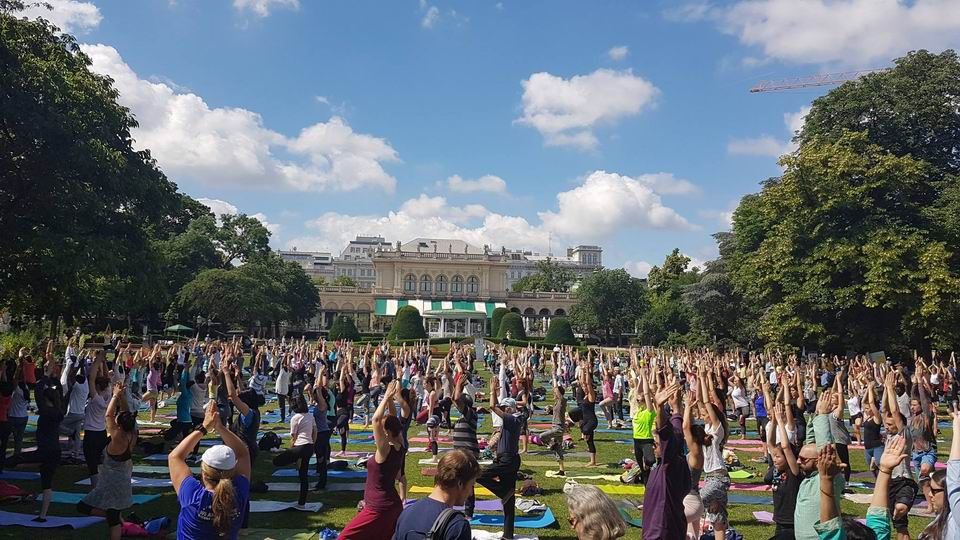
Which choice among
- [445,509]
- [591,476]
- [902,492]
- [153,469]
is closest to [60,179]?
[153,469]

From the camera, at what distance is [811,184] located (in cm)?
2950

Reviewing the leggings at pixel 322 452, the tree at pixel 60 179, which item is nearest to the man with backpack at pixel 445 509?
the leggings at pixel 322 452

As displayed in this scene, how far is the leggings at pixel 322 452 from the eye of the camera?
9.31 meters

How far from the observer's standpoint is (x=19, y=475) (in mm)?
10008

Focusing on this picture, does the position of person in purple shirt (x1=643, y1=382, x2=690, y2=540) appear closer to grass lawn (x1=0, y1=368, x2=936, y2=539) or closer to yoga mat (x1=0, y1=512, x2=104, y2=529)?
grass lawn (x1=0, y1=368, x2=936, y2=539)

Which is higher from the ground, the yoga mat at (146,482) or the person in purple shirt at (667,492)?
the person in purple shirt at (667,492)

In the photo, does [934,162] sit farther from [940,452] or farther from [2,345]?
[2,345]

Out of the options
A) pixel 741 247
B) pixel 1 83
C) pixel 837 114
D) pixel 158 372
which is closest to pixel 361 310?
pixel 741 247

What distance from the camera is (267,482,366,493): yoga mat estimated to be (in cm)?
982

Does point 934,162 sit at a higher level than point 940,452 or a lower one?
higher

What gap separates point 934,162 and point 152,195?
31.8 m

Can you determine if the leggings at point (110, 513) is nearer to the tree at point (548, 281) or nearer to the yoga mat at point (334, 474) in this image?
the yoga mat at point (334, 474)

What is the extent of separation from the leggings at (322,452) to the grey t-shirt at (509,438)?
9.35ft

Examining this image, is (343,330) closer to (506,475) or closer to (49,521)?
(49,521)
